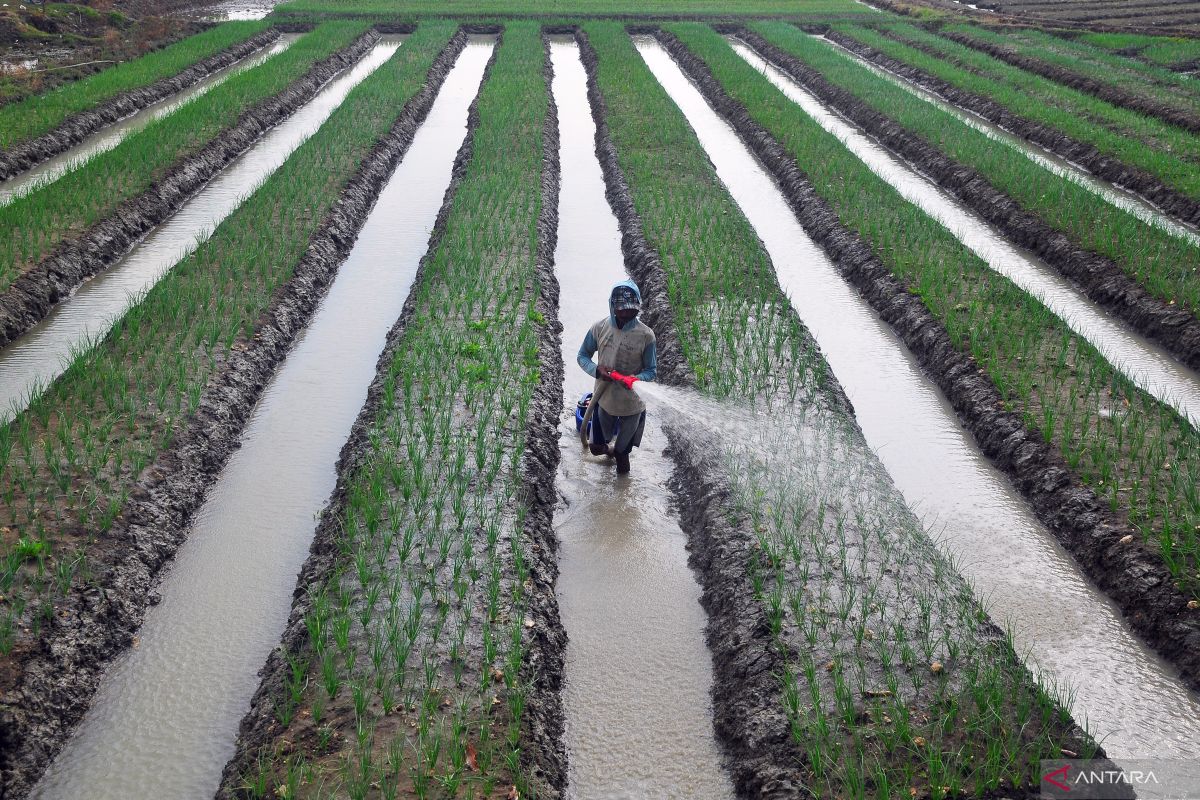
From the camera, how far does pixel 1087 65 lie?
876 inches

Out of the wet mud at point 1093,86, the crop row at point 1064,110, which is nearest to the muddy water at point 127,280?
the crop row at point 1064,110

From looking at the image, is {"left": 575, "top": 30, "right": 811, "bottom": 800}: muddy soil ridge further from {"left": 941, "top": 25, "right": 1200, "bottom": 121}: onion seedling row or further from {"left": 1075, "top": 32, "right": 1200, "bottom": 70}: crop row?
{"left": 1075, "top": 32, "right": 1200, "bottom": 70}: crop row

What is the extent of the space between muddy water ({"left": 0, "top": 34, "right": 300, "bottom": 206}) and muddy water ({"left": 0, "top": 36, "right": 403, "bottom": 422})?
57.8 inches

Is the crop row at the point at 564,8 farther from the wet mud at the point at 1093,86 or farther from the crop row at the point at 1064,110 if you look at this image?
the wet mud at the point at 1093,86

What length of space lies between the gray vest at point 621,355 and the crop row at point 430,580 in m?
0.66

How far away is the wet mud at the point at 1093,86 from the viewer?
1727 centimetres

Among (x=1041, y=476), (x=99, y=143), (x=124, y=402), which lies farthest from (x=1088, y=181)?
(x=99, y=143)

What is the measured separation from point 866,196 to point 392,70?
443 inches

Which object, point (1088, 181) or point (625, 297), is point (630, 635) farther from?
point (1088, 181)

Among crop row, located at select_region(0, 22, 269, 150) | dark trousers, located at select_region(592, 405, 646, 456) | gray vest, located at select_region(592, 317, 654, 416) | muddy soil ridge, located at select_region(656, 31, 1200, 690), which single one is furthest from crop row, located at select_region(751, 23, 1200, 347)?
crop row, located at select_region(0, 22, 269, 150)

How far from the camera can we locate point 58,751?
4523mm

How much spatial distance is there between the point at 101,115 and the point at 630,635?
14837 millimetres

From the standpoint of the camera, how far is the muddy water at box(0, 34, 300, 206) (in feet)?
42.1

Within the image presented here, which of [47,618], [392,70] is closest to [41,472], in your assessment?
[47,618]
